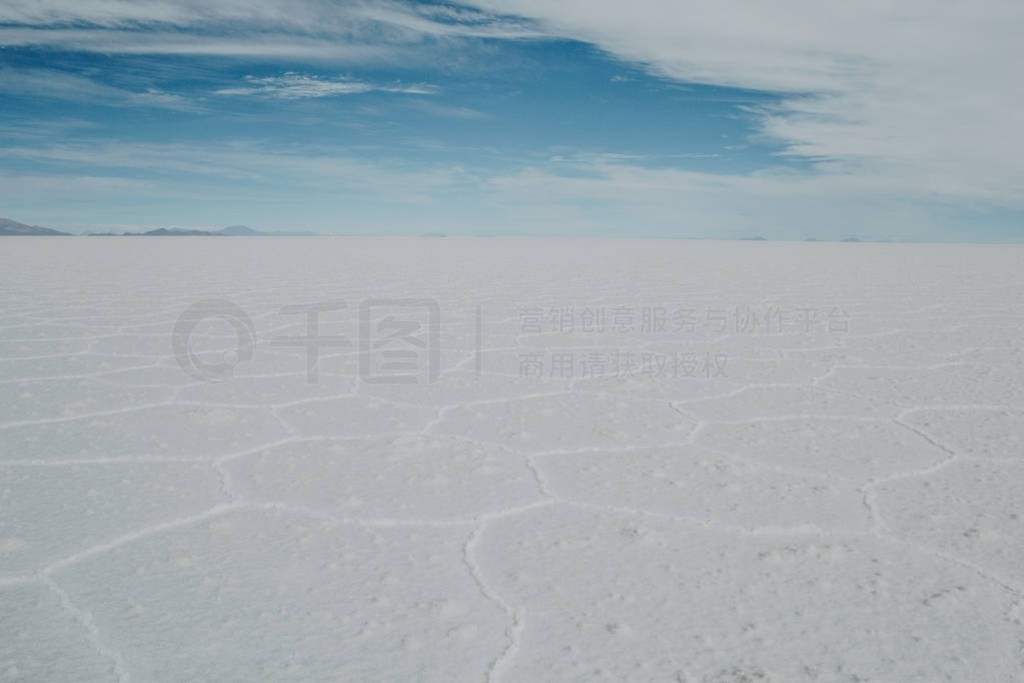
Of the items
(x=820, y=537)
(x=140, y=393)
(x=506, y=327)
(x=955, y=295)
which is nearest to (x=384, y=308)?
(x=506, y=327)

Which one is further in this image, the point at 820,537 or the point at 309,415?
the point at 309,415

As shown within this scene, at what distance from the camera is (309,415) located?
83.0 inches

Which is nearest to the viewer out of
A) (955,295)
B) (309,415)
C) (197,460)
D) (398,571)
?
(398,571)

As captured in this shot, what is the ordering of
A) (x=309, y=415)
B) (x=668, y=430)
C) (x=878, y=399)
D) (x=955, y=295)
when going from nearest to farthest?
(x=668, y=430) < (x=309, y=415) < (x=878, y=399) < (x=955, y=295)

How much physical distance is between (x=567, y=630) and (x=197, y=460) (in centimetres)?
106

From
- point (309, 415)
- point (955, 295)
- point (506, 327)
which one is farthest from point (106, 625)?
point (955, 295)

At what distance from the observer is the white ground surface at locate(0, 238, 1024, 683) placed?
3.13 ft

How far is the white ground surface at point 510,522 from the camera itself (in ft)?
3.13

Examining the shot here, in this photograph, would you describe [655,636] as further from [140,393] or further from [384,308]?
[384,308]

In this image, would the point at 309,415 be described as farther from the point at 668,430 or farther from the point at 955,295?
the point at 955,295

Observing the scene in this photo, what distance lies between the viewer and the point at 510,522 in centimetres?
137

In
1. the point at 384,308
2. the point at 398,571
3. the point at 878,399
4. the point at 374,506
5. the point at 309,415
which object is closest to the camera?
the point at 398,571

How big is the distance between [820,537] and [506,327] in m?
2.72

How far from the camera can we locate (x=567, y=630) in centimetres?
100
